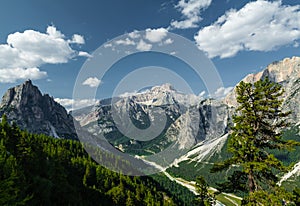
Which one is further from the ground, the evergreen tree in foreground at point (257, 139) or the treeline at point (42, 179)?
the evergreen tree in foreground at point (257, 139)

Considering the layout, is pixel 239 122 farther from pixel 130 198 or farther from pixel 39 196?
pixel 130 198

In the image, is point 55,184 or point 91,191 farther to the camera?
point 91,191

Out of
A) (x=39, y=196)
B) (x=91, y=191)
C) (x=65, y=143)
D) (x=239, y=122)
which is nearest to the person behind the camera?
(x=239, y=122)

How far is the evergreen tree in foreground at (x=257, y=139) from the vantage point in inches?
794

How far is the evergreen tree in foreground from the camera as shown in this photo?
20172mm

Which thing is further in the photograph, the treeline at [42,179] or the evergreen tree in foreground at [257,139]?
the treeline at [42,179]

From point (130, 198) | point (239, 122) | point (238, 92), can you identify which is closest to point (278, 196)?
point (239, 122)

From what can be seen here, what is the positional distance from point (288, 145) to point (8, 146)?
5707 cm

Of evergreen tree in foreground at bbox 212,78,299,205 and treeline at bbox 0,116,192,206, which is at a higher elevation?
evergreen tree in foreground at bbox 212,78,299,205

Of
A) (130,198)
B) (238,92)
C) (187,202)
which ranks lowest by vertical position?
(187,202)

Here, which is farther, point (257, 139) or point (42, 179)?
point (42, 179)

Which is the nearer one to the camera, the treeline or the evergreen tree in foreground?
the evergreen tree in foreground

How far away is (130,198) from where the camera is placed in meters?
92.7

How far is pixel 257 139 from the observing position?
21578mm
